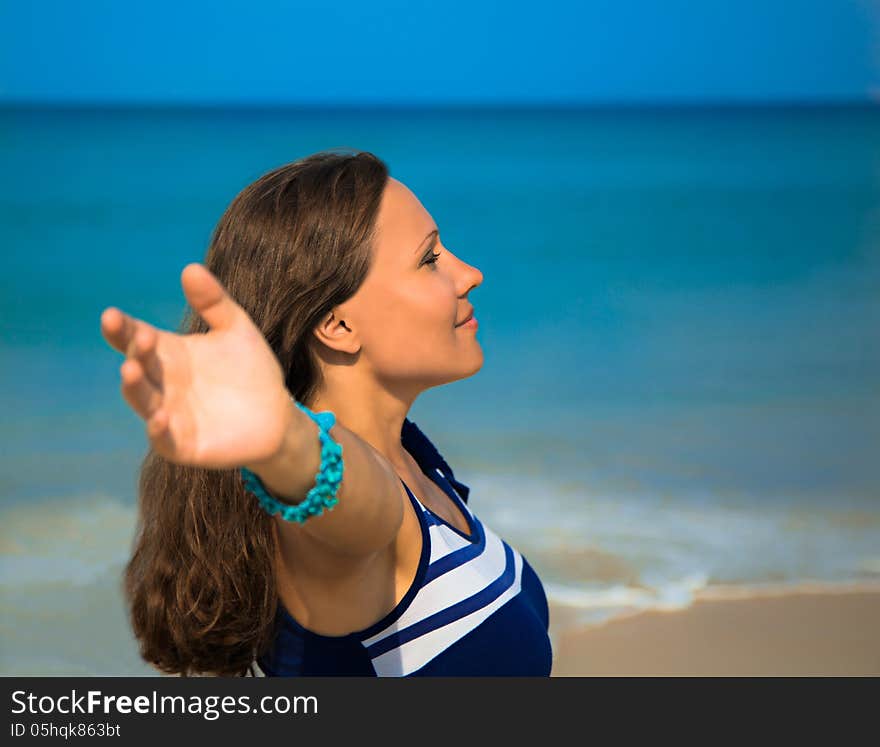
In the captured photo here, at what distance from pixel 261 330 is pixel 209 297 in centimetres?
46

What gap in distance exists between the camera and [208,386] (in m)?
1.01

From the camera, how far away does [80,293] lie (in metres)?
5.96

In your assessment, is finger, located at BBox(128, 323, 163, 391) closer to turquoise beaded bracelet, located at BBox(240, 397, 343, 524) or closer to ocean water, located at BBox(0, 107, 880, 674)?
turquoise beaded bracelet, located at BBox(240, 397, 343, 524)

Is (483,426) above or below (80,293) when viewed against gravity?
below

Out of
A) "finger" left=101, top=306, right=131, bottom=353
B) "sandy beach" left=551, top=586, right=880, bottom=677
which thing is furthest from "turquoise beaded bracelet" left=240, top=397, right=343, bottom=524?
"sandy beach" left=551, top=586, right=880, bottom=677

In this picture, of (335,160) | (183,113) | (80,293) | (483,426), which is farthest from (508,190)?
(183,113)

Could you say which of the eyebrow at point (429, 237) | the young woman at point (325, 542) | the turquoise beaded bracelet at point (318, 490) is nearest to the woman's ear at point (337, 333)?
the young woman at point (325, 542)

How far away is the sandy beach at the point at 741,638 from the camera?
9.02 ft

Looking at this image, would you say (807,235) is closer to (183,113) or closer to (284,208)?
(284,208)

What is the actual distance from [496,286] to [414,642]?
4.89 m

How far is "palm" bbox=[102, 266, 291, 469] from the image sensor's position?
958mm

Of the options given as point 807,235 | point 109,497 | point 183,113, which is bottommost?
point 109,497

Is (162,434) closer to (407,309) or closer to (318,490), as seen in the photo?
(318,490)

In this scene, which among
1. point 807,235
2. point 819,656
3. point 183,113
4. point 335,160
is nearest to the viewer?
point 335,160
